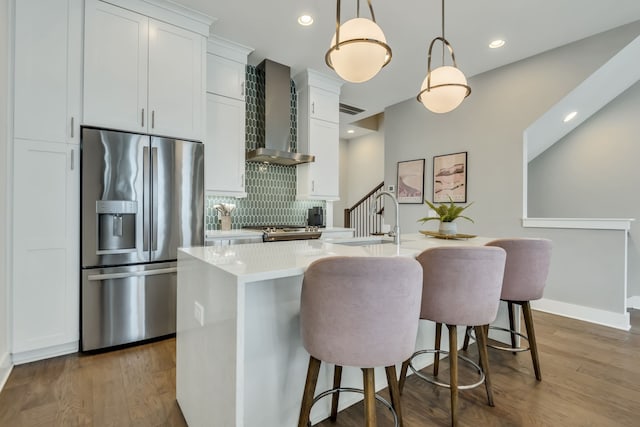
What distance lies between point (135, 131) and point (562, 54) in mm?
4550

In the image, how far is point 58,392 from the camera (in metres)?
1.91

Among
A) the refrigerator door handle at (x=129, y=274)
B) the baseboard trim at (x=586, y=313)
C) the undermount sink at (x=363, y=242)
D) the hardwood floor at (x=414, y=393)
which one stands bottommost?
the hardwood floor at (x=414, y=393)

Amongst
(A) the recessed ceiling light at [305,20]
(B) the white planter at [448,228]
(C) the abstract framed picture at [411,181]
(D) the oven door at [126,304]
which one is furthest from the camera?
(C) the abstract framed picture at [411,181]

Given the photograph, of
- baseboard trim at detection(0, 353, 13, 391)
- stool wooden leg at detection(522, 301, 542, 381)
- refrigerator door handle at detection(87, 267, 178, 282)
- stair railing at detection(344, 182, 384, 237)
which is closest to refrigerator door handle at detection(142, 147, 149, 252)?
refrigerator door handle at detection(87, 267, 178, 282)

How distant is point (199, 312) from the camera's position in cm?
144

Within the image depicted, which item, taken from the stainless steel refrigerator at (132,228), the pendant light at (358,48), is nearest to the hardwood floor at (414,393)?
the stainless steel refrigerator at (132,228)

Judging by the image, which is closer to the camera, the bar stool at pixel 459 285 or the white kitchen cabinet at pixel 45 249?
the bar stool at pixel 459 285

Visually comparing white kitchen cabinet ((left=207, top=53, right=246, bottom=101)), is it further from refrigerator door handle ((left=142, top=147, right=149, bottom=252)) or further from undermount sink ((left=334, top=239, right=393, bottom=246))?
undermount sink ((left=334, top=239, right=393, bottom=246))

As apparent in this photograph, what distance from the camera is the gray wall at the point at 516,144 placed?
10.6ft

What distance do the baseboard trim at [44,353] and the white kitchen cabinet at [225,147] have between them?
180 cm

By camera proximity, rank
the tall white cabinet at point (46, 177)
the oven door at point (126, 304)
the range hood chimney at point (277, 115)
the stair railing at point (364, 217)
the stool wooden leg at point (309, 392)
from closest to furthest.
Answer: the stool wooden leg at point (309, 392)
the tall white cabinet at point (46, 177)
the oven door at point (126, 304)
the range hood chimney at point (277, 115)
the stair railing at point (364, 217)

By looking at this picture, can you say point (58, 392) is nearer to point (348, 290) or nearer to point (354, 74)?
point (348, 290)

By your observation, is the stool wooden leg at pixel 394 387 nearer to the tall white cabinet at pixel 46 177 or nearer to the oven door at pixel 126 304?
the oven door at pixel 126 304

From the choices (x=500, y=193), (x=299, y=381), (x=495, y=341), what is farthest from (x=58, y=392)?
(x=500, y=193)
